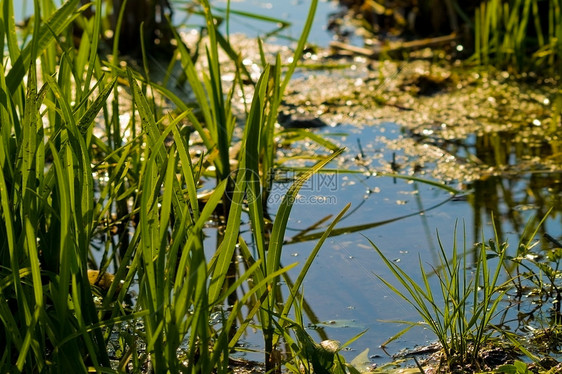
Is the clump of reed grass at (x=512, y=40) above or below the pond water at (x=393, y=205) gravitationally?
above

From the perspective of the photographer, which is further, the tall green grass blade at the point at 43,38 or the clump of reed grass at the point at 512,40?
the clump of reed grass at the point at 512,40

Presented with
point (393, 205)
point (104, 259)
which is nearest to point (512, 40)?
point (393, 205)

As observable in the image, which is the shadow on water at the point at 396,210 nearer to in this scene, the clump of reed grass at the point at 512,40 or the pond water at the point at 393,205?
the pond water at the point at 393,205

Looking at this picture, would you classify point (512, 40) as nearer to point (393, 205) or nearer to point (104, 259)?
point (393, 205)

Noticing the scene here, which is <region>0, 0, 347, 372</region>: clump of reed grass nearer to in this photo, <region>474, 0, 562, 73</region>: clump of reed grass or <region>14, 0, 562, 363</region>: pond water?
<region>14, 0, 562, 363</region>: pond water

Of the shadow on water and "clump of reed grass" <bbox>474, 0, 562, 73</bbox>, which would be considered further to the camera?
"clump of reed grass" <bbox>474, 0, 562, 73</bbox>

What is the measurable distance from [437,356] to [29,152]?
2.45 feet

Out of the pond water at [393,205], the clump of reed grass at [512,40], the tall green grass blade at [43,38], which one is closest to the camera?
the tall green grass blade at [43,38]

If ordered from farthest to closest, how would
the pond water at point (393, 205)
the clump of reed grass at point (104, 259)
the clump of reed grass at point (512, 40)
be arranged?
the clump of reed grass at point (512, 40) < the pond water at point (393, 205) < the clump of reed grass at point (104, 259)

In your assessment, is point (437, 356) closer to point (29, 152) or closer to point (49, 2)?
point (29, 152)

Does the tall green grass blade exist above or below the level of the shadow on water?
above

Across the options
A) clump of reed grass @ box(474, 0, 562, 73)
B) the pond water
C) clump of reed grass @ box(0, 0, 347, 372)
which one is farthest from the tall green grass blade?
clump of reed grass @ box(474, 0, 562, 73)

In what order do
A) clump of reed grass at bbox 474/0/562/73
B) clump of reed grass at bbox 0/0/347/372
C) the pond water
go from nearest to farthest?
clump of reed grass at bbox 0/0/347/372 < the pond water < clump of reed grass at bbox 474/0/562/73

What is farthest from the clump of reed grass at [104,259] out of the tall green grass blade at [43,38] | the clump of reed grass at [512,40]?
the clump of reed grass at [512,40]
